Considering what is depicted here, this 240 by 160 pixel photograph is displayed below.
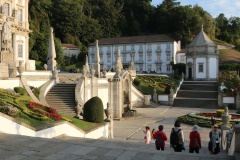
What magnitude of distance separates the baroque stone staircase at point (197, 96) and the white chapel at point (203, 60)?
588cm

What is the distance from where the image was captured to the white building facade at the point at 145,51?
7206 centimetres

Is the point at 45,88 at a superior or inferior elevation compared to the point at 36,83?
inferior

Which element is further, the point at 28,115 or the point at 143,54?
A: the point at 143,54

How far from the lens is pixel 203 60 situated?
53.4m

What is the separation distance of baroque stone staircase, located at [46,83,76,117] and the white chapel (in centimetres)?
3518

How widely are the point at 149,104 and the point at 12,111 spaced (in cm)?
2439

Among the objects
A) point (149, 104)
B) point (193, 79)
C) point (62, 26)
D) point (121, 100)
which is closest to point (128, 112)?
point (121, 100)

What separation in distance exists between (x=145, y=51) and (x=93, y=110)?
2340 inches

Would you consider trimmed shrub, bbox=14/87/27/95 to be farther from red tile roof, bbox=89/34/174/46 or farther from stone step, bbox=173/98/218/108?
red tile roof, bbox=89/34/174/46

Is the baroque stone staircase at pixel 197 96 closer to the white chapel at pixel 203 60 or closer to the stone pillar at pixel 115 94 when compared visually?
the white chapel at pixel 203 60

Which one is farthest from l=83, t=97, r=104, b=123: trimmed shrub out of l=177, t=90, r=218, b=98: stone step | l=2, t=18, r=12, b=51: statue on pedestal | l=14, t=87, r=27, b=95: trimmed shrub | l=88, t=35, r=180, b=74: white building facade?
l=88, t=35, r=180, b=74: white building facade

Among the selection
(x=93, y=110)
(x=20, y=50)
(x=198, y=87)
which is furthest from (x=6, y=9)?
(x=198, y=87)

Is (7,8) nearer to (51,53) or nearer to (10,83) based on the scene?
(51,53)

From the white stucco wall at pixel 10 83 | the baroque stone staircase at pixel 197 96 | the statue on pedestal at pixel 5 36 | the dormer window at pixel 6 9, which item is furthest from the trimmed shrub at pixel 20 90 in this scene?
the baroque stone staircase at pixel 197 96
